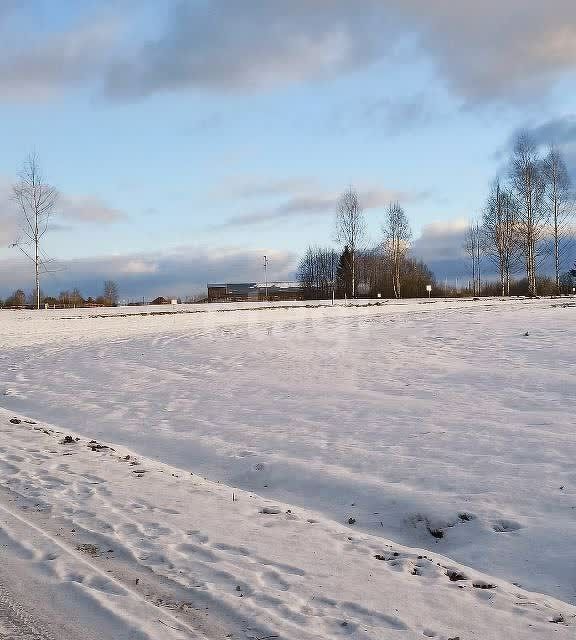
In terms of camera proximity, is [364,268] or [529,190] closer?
[529,190]

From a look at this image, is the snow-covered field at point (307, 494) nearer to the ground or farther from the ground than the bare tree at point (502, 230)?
nearer to the ground

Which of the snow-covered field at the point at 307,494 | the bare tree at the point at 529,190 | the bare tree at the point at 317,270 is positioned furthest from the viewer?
the bare tree at the point at 317,270

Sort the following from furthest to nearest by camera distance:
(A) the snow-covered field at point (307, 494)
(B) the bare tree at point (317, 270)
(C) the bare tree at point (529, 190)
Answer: (B) the bare tree at point (317, 270)
(C) the bare tree at point (529, 190)
(A) the snow-covered field at point (307, 494)

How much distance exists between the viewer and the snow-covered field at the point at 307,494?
4035 millimetres

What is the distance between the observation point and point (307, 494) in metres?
7.27

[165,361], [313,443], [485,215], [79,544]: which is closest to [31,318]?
[165,361]

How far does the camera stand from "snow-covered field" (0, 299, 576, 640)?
Answer: 4.04 metres

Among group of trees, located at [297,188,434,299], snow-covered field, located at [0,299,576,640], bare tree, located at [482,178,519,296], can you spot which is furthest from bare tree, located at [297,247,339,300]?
snow-covered field, located at [0,299,576,640]

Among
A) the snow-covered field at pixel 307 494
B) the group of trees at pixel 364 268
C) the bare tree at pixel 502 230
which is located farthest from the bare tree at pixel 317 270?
the snow-covered field at pixel 307 494

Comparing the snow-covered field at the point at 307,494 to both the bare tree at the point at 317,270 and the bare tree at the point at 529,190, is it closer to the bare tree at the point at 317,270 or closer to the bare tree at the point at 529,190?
the bare tree at the point at 529,190

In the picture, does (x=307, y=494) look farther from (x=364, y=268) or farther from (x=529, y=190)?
(x=364, y=268)

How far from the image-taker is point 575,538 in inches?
217

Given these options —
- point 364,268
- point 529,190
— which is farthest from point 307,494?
point 364,268

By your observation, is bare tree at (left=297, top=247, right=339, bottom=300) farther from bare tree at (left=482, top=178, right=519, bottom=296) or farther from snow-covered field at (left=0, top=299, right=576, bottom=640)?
snow-covered field at (left=0, top=299, right=576, bottom=640)
